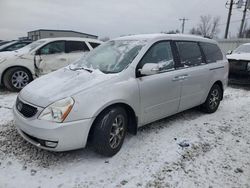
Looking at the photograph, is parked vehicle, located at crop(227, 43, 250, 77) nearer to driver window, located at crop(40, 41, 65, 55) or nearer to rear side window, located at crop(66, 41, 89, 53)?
rear side window, located at crop(66, 41, 89, 53)

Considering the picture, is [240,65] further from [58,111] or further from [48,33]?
[48,33]

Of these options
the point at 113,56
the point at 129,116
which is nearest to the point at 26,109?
the point at 129,116

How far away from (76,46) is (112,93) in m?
4.81

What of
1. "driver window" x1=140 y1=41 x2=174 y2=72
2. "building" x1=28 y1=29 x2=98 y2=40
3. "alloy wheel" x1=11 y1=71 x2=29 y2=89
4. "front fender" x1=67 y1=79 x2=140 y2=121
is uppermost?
"building" x1=28 y1=29 x2=98 y2=40

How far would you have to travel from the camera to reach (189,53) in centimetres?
412

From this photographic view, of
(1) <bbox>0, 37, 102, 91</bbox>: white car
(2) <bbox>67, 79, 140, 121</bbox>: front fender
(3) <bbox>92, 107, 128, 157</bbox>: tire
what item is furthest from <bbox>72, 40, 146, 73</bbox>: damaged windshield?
(1) <bbox>0, 37, 102, 91</bbox>: white car

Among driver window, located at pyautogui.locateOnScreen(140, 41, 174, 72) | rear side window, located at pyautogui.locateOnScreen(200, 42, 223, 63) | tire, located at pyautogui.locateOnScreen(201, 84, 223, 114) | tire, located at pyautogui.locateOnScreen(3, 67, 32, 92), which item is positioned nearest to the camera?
driver window, located at pyautogui.locateOnScreen(140, 41, 174, 72)

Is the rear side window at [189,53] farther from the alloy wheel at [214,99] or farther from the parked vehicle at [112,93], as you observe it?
the alloy wheel at [214,99]

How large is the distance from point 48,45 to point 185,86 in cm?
460

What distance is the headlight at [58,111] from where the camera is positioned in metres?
2.51

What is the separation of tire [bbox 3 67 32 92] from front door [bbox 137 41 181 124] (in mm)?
4410

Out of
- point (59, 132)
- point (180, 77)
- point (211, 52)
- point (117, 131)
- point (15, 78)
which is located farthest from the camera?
point (15, 78)

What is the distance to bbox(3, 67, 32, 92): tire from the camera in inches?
239

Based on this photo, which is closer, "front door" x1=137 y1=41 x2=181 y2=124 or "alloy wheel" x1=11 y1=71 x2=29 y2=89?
"front door" x1=137 y1=41 x2=181 y2=124
